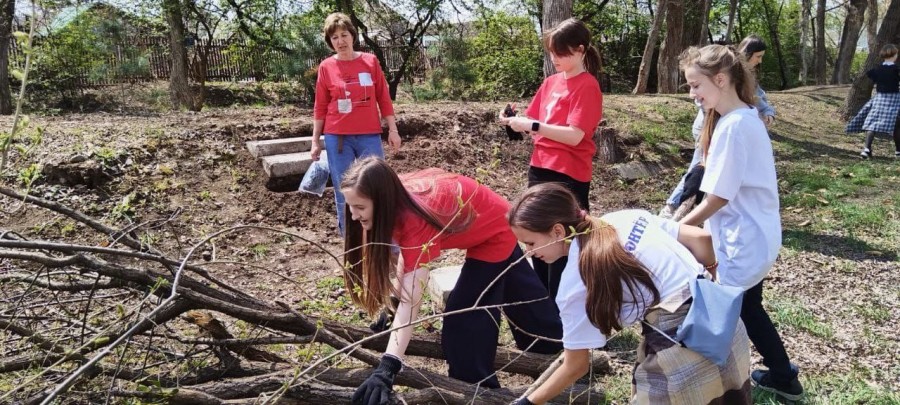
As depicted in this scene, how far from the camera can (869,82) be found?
10.2 m

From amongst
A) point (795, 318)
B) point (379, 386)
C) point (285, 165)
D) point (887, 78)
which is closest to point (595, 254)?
point (379, 386)

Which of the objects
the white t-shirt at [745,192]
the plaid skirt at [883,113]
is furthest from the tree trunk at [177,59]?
the plaid skirt at [883,113]

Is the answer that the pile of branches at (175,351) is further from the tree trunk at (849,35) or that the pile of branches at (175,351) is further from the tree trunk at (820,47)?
the tree trunk at (820,47)

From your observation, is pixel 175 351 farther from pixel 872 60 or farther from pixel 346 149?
pixel 872 60

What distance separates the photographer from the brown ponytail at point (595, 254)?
1.79 meters

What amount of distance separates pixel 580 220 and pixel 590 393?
3.25 ft

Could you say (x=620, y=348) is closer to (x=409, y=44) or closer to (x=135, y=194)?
(x=135, y=194)

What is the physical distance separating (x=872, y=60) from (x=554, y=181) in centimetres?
986

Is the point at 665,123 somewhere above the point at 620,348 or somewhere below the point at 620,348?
above

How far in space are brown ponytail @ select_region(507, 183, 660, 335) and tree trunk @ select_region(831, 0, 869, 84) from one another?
1504 cm

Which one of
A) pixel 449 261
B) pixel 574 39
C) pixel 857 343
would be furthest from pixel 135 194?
pixel 857 343

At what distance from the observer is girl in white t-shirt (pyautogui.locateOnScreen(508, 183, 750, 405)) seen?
5.95ft

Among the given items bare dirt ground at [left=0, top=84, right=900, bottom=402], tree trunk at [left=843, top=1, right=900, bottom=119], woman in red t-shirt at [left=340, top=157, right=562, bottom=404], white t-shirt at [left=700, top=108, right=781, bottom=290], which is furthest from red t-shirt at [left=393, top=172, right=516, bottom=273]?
tree trunk at [left=843, top=1, right=900, bottom=119]

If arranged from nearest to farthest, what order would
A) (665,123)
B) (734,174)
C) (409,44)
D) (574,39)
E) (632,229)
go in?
(632,229) → (734,174) → (574,39) → (665,123) → (409,44)
